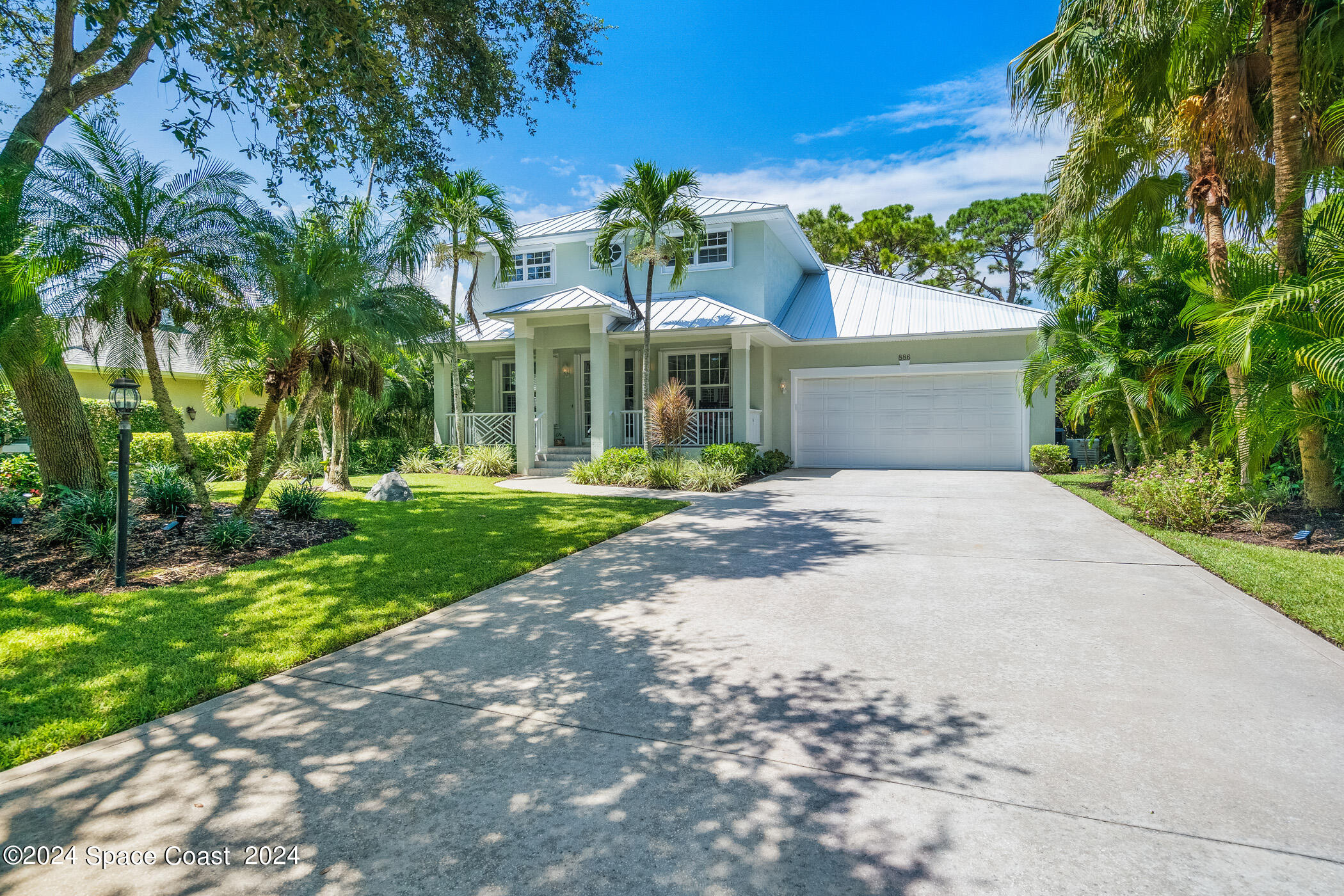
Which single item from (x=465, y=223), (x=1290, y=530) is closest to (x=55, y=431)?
(x=465, y=223)

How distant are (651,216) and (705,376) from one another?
17.5ft

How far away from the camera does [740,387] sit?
14844 mm

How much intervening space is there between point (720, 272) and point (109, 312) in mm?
12742

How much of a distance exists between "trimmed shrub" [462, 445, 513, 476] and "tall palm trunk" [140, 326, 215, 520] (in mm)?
8099

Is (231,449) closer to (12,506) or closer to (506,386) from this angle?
(506,386)

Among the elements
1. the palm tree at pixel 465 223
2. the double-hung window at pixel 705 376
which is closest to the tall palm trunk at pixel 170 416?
the palm tree at pixel 465 223

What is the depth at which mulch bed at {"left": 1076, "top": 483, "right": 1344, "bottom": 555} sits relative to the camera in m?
6.69

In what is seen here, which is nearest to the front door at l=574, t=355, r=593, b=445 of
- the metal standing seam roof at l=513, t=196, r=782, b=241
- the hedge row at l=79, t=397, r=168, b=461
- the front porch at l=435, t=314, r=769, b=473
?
the front porch at l=435, t=314, r=769, b=473

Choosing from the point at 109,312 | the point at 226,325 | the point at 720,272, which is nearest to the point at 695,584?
the point at 226,325

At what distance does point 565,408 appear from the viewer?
Answer: 1806 centimetres

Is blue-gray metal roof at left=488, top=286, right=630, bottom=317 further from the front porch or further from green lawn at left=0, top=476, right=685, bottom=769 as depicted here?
green lawn at left=0, top=476, right=685, bottom=769

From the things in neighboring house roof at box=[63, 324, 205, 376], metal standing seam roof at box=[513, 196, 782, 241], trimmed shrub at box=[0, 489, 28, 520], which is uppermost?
metal standing seam roof at box=[513, 196, 782, 241]

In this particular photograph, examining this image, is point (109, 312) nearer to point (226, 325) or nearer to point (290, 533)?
point (226, 325)

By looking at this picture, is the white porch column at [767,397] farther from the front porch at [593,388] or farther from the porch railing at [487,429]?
the porch railing at [487,429]
